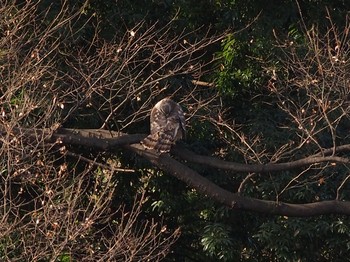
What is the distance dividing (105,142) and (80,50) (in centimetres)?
183

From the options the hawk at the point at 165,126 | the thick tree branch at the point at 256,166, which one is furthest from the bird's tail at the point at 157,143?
the thick tree branch at the point at 256,166

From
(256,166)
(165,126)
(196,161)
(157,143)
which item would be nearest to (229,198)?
(256,166)

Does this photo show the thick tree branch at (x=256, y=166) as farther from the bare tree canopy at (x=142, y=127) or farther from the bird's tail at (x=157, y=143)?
the bird's tail at (x=157, y=143)

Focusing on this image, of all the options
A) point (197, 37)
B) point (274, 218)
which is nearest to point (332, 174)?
point (274, 218)

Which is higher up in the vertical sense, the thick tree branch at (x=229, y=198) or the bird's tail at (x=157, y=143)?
the bird's tail at (x=157, y=143)

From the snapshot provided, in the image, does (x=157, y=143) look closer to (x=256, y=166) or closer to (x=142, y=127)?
(x=256, y=166)

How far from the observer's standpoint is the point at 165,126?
1180 cm

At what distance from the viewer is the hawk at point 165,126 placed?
11.1m

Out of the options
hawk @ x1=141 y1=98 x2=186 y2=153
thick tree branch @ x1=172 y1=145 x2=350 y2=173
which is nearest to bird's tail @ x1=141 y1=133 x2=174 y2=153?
hawk @ x1=141 y1=98 x2=186 y2=153

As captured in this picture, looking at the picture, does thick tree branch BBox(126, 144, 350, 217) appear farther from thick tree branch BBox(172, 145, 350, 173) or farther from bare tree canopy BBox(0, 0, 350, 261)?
thick tree branch BBox(172, 145, 350, 173)

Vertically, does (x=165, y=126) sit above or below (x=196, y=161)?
below

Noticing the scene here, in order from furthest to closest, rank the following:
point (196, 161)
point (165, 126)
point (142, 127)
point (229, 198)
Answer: point (142, 127) < point (165, 126) < point (229, 198) < point (196, 161)

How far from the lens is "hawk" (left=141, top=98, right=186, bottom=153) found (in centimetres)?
1115

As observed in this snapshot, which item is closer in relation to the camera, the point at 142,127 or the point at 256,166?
the point at 256,166
